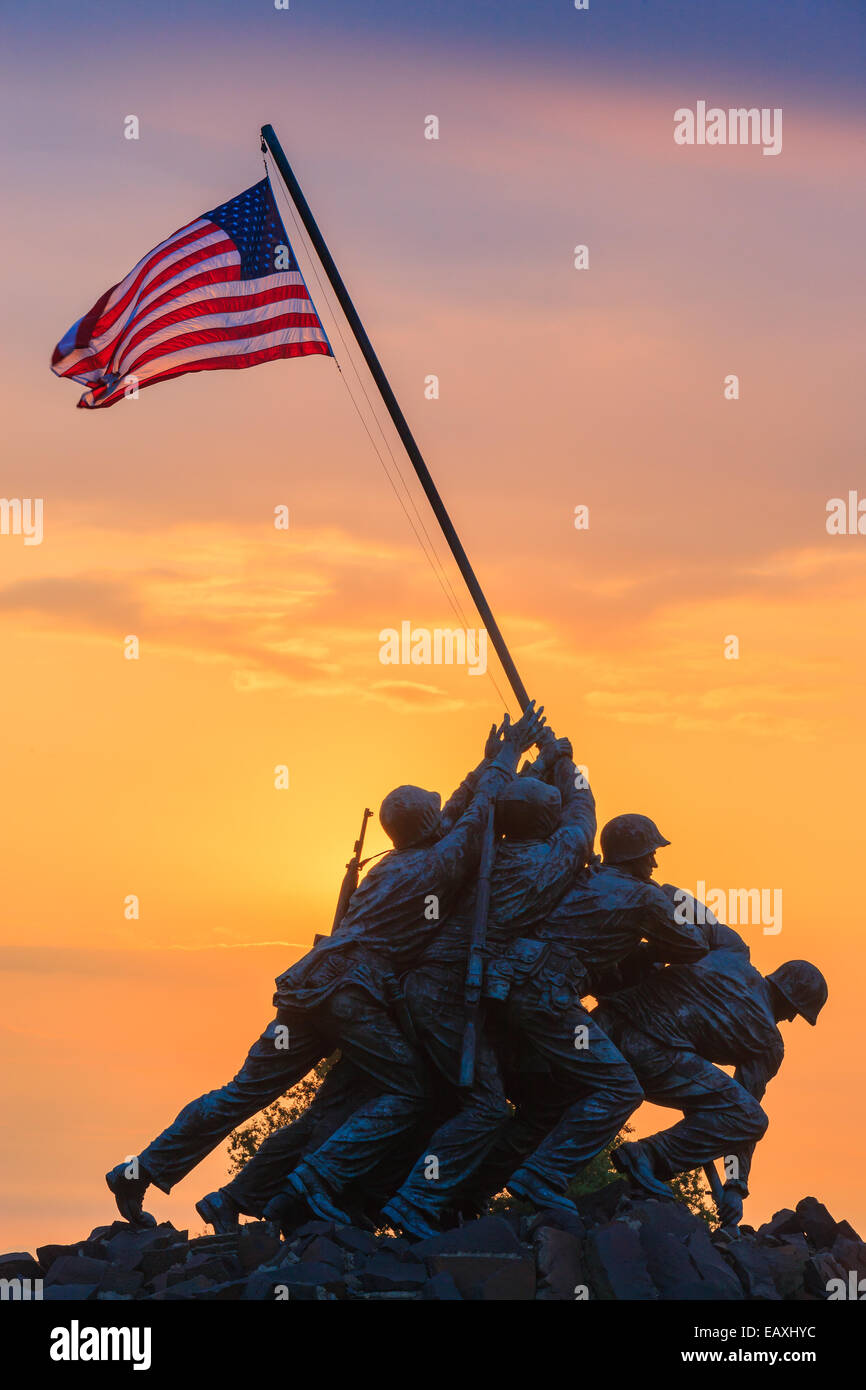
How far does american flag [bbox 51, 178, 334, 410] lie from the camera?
1755 cm

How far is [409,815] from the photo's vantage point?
1639 centimetres

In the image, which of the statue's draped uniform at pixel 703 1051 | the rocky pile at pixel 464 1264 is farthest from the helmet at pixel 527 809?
the rocky pile at pixel 464 1264

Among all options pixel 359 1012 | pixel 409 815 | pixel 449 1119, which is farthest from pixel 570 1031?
pixel 409 815

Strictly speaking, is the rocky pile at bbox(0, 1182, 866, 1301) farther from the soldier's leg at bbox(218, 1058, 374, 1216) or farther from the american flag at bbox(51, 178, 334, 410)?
the american flag at bbox(51, 178, 334, 410)

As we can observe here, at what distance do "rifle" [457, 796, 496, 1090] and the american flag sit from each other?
16.4ft

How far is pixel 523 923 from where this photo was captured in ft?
52.1

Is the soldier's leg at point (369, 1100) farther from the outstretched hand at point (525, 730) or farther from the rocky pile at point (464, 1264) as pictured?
the outstretched hand at point (525, 730)

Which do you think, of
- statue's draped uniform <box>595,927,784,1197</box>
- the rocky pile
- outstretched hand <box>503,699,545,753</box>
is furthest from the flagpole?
the rocky pile

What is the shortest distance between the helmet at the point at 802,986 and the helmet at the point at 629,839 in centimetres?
157

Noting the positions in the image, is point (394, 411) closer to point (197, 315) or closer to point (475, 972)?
point (197, 315)

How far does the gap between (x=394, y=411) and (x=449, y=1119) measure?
6.35 metres
